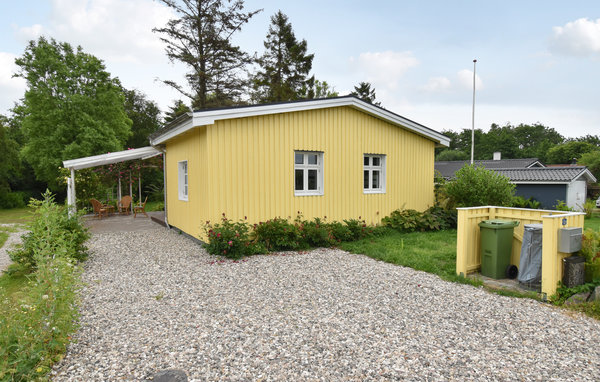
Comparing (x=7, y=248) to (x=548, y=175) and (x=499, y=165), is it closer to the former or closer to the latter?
(x=548, y=175)

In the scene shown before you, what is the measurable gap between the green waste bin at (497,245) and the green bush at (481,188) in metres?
5.46

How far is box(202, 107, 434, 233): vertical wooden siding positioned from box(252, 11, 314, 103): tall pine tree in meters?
17.3

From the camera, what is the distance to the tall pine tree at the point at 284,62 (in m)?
26.0

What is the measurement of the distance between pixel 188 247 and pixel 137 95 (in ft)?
97.8

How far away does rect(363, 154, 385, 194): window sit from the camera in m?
9.93

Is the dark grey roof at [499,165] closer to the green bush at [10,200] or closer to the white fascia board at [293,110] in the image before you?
the white fascia board at [293,110]

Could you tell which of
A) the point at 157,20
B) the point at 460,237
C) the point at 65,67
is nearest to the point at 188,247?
the point at 460,237

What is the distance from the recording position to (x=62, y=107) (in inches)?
856

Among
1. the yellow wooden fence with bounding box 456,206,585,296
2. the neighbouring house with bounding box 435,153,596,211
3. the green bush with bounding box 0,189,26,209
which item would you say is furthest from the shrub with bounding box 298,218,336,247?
the green bush with bounding box 0,189,26,209

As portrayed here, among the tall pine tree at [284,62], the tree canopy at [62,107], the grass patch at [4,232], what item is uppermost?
the tall pine tree at [284,62]

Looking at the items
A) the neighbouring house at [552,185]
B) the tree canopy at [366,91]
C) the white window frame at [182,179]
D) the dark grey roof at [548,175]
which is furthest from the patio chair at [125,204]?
the tree canopy at [366,91]

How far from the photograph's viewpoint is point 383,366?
9.36 feet

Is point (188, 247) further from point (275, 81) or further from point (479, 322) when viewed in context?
point (275, 81)

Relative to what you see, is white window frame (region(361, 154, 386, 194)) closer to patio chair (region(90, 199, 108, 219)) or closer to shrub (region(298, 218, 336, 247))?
shrub (region(298, 218, 336, 247))
